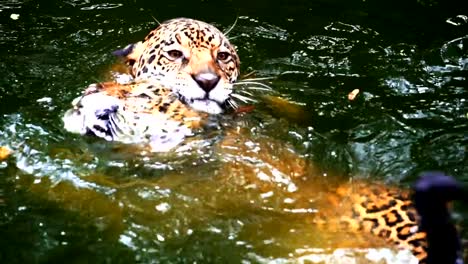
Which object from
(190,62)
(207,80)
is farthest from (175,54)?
(207,80)

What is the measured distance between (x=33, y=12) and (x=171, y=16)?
4.57 feet

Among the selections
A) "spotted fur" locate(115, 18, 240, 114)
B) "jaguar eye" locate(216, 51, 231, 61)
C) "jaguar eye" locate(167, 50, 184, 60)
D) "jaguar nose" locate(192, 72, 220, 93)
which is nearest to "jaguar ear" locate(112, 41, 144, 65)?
"spotted fur" locate(115, 18, 240, 114)

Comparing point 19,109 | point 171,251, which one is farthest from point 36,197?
point 19,109

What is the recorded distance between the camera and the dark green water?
11.3 feet

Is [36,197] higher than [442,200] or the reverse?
the reverse

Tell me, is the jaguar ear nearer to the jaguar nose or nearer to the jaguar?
the jaguar

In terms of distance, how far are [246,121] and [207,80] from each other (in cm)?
43

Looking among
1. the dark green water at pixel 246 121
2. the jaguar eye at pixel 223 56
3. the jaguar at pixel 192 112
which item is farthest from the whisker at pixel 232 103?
the jaguar eye at pixel 223 56

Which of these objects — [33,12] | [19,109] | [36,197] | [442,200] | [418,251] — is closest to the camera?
[442,200]

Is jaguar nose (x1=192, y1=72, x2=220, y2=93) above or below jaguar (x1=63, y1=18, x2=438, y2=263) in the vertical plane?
above

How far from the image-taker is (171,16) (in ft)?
22.2

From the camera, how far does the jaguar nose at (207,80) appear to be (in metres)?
4.24

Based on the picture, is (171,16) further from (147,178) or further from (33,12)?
(147,178)

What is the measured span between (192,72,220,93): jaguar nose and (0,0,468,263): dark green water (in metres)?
0.40
